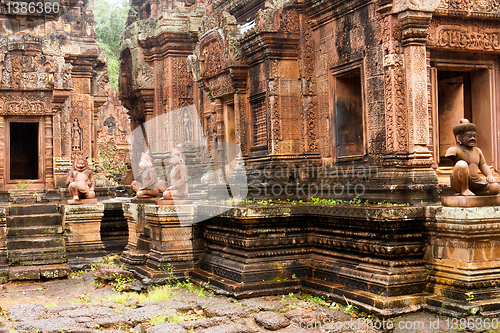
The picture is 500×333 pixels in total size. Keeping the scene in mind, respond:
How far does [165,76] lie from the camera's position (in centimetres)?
1496

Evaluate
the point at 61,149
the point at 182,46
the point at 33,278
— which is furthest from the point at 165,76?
the point at 33,278

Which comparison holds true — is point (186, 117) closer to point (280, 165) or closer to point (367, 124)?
point (280, 165)

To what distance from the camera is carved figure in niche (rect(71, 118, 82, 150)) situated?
46.4ft

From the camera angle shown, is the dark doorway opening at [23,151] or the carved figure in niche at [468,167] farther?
the dark doorway opening at [23,151]

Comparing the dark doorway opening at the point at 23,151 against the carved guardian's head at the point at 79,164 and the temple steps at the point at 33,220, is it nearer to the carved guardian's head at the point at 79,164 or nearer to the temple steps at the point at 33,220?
the temple steps at the point at 33,220

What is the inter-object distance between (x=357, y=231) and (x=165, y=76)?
9886 millimetres

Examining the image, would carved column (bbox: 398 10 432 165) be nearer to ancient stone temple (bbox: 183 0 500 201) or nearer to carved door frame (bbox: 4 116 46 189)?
ancient stone temple (bbox: 183 0 500 201)

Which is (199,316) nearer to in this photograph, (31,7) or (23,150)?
(31,7)

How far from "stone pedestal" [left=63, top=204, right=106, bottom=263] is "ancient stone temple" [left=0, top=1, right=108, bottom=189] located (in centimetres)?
352

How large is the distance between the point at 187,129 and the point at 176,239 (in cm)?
654

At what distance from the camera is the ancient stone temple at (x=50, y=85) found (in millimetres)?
13062

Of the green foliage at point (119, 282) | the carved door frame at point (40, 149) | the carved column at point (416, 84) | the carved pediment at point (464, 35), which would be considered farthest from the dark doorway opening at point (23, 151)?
the carved pediment at point (464, 35)

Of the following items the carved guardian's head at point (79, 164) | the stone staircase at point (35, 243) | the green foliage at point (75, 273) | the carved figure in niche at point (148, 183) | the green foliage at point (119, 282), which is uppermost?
the carved guardian's head at point (79, 164)

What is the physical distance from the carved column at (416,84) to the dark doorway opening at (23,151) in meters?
11.9
